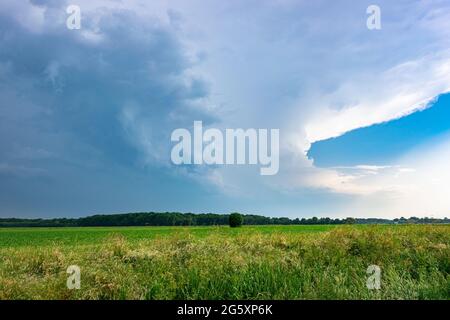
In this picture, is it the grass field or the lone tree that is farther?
the lone tree

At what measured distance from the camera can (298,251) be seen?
1213 cm

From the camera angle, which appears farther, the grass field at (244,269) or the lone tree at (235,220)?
the lone tree at (235,220)

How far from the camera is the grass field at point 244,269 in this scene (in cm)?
874

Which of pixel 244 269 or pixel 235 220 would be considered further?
pixel 235 220

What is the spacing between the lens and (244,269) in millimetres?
9742

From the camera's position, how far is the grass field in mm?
8742

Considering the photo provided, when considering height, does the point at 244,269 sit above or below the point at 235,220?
above
